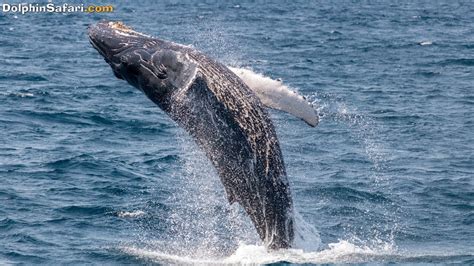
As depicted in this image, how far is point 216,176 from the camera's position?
25312mm

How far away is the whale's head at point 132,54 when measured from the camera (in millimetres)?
15609

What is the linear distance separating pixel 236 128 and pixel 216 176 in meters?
10.3

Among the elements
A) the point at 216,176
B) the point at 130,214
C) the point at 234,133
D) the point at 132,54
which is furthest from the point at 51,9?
the point at 234,133

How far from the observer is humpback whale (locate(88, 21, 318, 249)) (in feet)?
49.6

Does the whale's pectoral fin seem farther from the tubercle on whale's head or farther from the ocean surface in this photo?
the tubercle on whale's head

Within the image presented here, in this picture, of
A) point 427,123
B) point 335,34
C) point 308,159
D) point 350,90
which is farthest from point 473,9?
point 308,159

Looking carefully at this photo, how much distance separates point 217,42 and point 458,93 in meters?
29.3

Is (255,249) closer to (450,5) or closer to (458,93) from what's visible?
(458,93)

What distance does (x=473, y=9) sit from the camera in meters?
86.5

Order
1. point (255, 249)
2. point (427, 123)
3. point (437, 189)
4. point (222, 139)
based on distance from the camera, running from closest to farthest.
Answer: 1. point (222, 139)
2. point (255, 249)
3. point (437, 189)
4. point (427, 123)

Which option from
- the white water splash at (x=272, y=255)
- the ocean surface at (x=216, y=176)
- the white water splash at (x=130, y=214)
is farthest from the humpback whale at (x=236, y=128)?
the white water splash at (x=130, y=214)

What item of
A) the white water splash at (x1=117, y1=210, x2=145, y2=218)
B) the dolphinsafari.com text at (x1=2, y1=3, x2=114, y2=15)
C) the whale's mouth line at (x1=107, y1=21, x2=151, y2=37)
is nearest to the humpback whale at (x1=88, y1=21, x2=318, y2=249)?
the whale's mouth line at (x1=107, y1=21, x2=151, y2=37)

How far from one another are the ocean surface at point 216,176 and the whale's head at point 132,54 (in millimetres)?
1953

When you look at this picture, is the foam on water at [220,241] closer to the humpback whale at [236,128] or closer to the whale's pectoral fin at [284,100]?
the whale's pectoral fin at [284,100]
